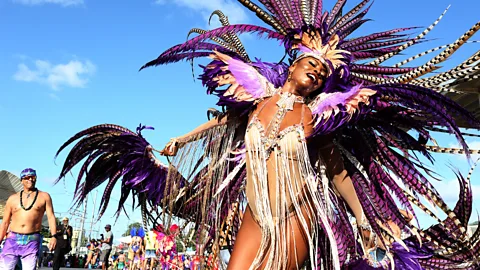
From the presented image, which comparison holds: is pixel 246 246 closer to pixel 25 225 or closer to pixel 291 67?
pixel 291 67

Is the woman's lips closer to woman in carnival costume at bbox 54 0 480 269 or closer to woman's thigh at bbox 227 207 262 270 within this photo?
woman in carnival costume at bbox 54 0 480 269

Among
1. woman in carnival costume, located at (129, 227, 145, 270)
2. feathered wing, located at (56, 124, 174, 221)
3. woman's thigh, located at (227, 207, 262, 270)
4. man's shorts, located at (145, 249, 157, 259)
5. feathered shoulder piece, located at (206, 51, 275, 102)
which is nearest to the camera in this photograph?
woman's thigh, located at (227, 207, 262, 270)

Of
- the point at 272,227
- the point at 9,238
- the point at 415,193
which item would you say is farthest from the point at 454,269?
the point at 9,238

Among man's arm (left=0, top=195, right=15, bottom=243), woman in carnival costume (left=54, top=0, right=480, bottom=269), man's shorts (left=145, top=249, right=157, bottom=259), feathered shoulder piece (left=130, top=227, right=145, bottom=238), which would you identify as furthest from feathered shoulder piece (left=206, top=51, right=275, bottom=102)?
feathered shoulder piece (left=130, top=227, right=145, bottom=238)

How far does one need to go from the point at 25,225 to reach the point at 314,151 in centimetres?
310

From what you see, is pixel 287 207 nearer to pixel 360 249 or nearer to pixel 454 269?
pixel 360 249

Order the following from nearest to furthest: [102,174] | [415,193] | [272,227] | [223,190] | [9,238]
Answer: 1. [272,227]
2. [415,193]
3. [223,190]
4. [102,174]
5. [9,238]

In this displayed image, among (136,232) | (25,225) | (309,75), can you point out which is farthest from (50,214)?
(136,232)

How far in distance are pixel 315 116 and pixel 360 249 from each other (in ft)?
2.92

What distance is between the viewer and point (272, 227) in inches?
105

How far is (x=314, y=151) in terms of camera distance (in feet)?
9.93

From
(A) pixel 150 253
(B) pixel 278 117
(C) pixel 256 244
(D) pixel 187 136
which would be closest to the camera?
(C) pixel 256 244

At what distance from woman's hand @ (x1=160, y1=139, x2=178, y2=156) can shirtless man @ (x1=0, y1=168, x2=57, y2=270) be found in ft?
7.12

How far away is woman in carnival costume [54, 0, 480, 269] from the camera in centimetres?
277
